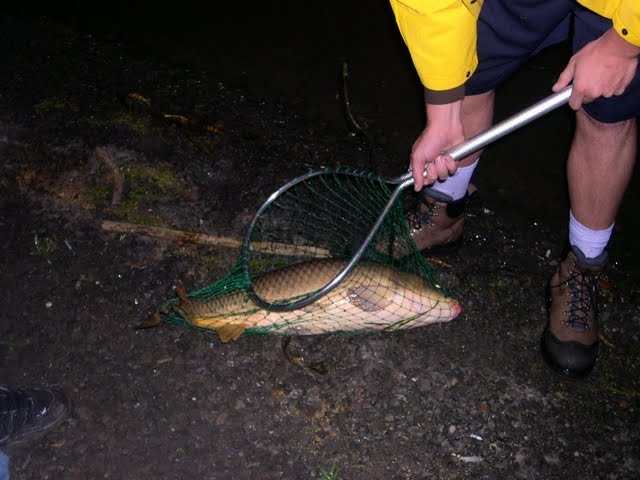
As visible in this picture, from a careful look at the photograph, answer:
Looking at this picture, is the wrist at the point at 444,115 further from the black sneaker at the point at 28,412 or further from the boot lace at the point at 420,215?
the black sneaker at the point at 28,412

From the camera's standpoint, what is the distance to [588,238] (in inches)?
98.9

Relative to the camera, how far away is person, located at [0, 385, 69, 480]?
219 cm

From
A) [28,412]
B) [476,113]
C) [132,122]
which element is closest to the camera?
[28,412]

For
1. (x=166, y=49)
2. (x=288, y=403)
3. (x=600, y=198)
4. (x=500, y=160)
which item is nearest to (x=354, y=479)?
(x=288, y=403)

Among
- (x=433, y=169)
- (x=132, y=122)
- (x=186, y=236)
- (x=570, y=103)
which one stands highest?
(x=570, y=103)

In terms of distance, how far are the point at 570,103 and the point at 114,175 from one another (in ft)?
7.80

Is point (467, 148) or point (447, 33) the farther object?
point (467, 148)

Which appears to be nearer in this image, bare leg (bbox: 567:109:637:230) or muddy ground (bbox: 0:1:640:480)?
bare leg (bbox: 567:109:637:230)

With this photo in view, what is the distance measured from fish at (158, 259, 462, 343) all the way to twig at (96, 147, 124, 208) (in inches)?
37.1

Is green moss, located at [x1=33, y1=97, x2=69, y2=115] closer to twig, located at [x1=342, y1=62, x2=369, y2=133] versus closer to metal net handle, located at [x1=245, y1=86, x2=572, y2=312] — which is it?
twig, located at [x1=342, y1=62, x2=369, y2=133]

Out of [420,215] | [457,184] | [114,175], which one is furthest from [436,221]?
[114,175]

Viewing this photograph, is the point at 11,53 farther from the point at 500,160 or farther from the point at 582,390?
the point at 582,390

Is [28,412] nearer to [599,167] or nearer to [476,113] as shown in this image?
[476,113]

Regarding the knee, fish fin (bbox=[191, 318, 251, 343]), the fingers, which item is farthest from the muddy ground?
the knee
